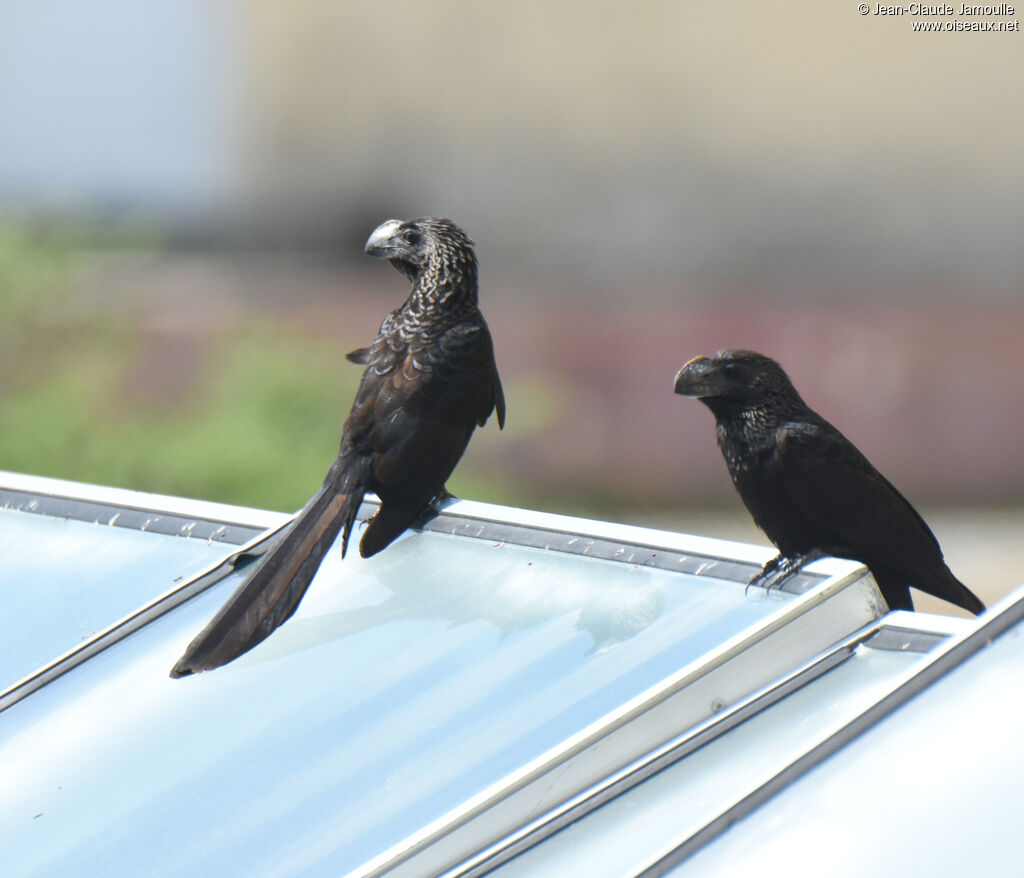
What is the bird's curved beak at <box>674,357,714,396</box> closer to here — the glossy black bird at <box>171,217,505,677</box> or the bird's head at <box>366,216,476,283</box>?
the glossy black bird at <box>171,217,505,677</box>

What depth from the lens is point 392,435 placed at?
2.21 metres

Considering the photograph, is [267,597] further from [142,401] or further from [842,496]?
[142,401]

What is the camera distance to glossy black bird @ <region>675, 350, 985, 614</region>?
226 centimetres

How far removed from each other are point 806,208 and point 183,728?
598 cm

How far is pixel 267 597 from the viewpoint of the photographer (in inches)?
64.1

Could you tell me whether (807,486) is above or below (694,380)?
below

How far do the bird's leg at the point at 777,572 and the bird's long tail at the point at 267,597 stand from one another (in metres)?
0.59

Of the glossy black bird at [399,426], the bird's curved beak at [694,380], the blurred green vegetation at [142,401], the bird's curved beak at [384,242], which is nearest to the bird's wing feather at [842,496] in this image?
the bird's curved beak at [694,380]

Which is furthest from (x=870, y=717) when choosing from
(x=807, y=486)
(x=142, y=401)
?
(x=142, y=401)

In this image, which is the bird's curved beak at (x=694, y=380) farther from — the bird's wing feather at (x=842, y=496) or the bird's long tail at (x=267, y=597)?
the bird's long tail at (x=267, y=597)

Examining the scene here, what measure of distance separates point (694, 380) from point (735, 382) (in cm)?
7

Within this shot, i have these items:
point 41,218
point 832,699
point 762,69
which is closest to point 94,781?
point 832,699

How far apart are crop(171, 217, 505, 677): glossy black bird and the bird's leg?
588 mm

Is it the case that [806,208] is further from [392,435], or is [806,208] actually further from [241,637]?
[241,637]
